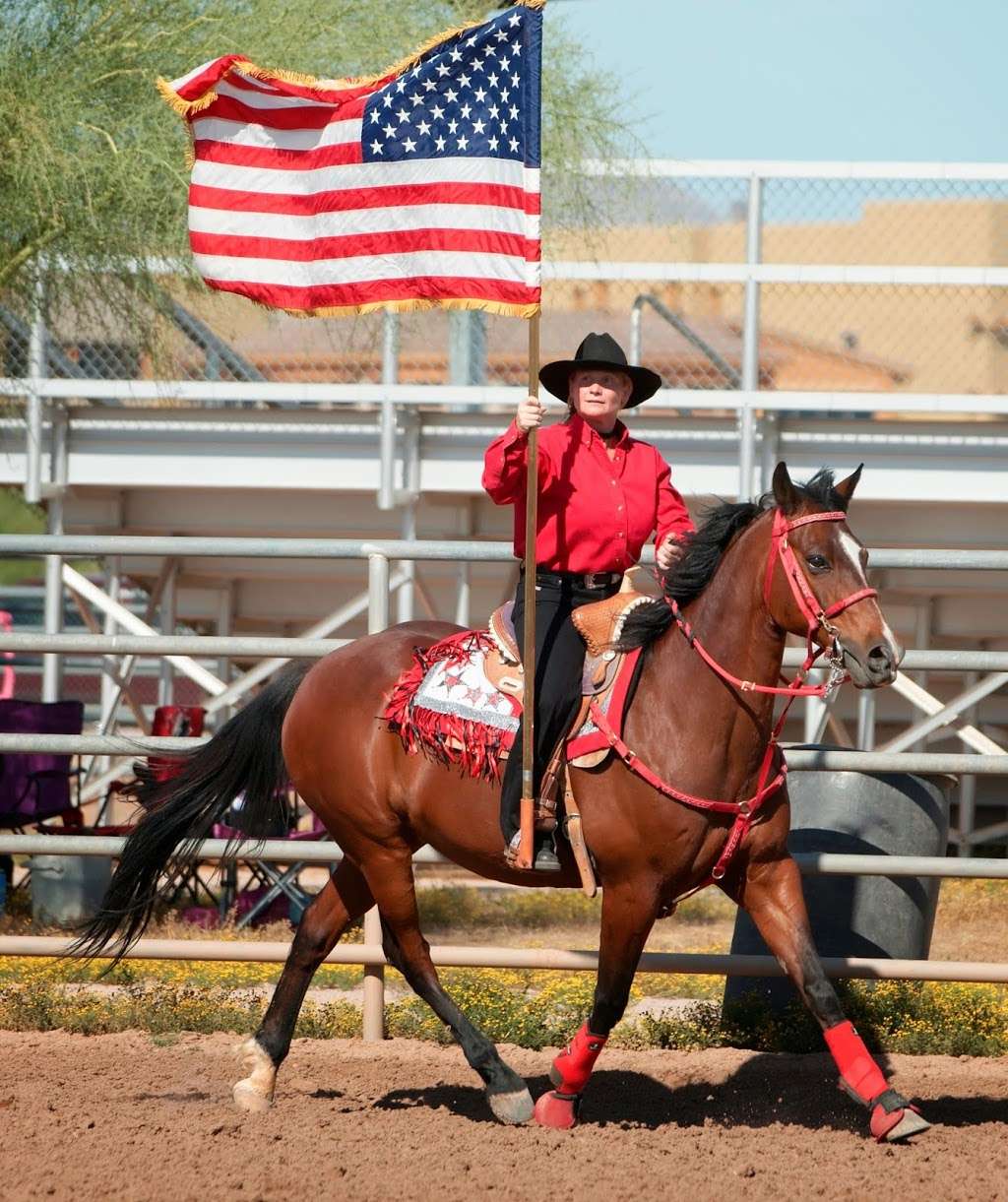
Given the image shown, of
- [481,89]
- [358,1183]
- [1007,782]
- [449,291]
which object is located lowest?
[1007,782]

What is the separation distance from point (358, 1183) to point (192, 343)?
9358 mm

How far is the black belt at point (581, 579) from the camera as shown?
18.6ft

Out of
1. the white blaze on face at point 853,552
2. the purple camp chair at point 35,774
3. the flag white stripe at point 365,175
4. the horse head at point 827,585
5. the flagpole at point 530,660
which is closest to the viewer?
the horse head at point 827,585

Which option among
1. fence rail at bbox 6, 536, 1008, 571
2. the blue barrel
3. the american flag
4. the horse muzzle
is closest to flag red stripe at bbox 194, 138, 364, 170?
the american flag

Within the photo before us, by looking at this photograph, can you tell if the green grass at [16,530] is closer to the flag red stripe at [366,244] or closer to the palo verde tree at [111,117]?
the palo verde tree at [111,117]

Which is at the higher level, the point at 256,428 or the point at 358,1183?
the point at 256,428

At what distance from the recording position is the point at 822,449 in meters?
12.8

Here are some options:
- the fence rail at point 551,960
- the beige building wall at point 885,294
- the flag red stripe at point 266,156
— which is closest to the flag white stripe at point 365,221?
the flag red stripe at point 266,156

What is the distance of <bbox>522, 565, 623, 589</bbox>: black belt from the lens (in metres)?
5.66

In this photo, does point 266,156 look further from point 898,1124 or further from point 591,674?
point 898,1124

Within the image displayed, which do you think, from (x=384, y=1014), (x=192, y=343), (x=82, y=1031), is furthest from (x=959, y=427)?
(x=82, y=1031)

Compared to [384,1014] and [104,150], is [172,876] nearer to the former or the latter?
[384,1014]

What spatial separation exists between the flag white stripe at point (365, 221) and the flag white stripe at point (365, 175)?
0.09 meters

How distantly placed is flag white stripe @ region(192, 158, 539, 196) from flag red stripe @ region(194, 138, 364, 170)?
2cm
